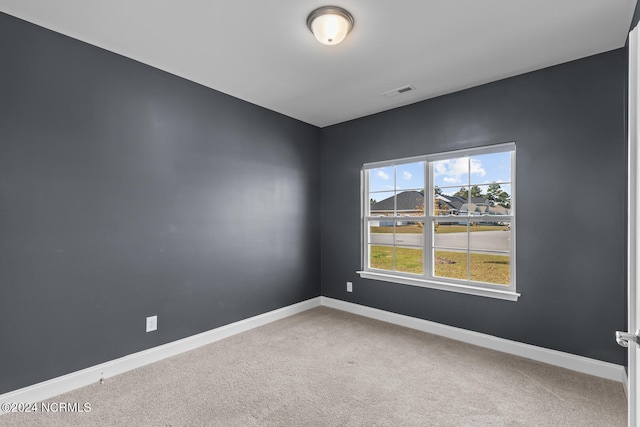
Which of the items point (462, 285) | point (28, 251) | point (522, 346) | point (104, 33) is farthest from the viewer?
point (462, 285)

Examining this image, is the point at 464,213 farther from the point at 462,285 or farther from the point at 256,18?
the point at 256,18

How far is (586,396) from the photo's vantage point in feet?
7.18

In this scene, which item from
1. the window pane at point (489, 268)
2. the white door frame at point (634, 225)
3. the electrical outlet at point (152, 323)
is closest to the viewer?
the white door frame at point (634, 225)

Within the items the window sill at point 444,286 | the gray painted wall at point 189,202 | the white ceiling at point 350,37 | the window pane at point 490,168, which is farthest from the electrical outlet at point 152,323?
the window pane at point 490,168

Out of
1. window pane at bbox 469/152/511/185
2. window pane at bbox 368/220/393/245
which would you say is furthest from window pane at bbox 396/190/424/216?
window pane at bbox 469/152/511/185

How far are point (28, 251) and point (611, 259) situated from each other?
426 centimetres

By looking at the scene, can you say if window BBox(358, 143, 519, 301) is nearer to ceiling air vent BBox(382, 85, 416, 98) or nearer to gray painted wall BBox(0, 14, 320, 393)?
ceiling air vent BBox(382, 85, 416, 98)

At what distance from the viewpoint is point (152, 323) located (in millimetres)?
2729

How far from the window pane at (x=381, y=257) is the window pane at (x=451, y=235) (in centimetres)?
61

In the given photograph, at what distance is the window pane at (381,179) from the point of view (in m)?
3.87

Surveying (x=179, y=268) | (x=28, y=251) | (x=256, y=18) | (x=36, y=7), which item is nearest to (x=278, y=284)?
(x=179, y=268)

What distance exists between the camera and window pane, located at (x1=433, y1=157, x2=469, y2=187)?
129 inches

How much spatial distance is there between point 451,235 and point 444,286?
550mm

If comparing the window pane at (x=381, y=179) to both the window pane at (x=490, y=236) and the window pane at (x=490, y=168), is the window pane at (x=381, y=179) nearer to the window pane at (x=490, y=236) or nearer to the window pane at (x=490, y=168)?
the window pane at (x=490, y=168)
